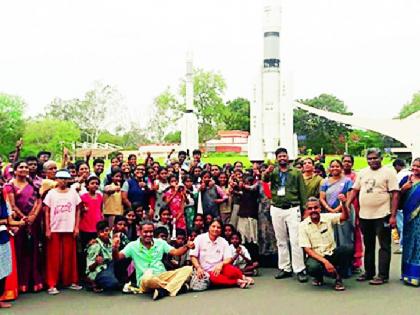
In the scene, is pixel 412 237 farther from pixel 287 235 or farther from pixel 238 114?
pixel 238 114

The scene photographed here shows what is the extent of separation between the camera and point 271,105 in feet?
66.4

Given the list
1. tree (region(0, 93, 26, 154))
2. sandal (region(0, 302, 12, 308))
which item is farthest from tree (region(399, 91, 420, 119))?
sandal (region(0, 302, 12, 308))

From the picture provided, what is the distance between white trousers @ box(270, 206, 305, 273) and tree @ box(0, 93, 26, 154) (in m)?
40.0

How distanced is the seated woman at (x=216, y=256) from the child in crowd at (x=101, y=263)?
96cm

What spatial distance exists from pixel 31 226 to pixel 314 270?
3.29m

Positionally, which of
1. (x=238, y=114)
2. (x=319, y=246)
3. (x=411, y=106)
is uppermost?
(x=411, y=106)

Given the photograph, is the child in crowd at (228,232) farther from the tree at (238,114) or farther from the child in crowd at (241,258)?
the tree at (238,114)

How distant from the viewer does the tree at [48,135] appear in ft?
154

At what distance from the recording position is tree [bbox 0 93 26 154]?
1764 inches

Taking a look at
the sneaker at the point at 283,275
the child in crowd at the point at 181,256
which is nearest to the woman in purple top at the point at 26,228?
the child in crowd at the point at 181,256

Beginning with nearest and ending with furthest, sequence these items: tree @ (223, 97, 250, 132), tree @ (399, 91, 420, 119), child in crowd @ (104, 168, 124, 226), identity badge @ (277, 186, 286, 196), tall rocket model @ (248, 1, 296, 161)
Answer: identity badge @ (277, 186, 286, 196), child in crowd @ (104, 168, 124, 226), tall rocket model @ (248, 1, 296, 161), tree @ (223, 97, 250, 132), tree @ (399, 91, 420, 119)

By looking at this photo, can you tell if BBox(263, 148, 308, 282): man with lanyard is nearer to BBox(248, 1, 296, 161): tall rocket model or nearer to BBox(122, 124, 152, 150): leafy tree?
BBox(248, 1, 296, 161): tall rocket model

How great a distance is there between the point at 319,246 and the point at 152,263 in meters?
1.94

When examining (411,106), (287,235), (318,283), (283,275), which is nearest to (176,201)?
(287,235)
